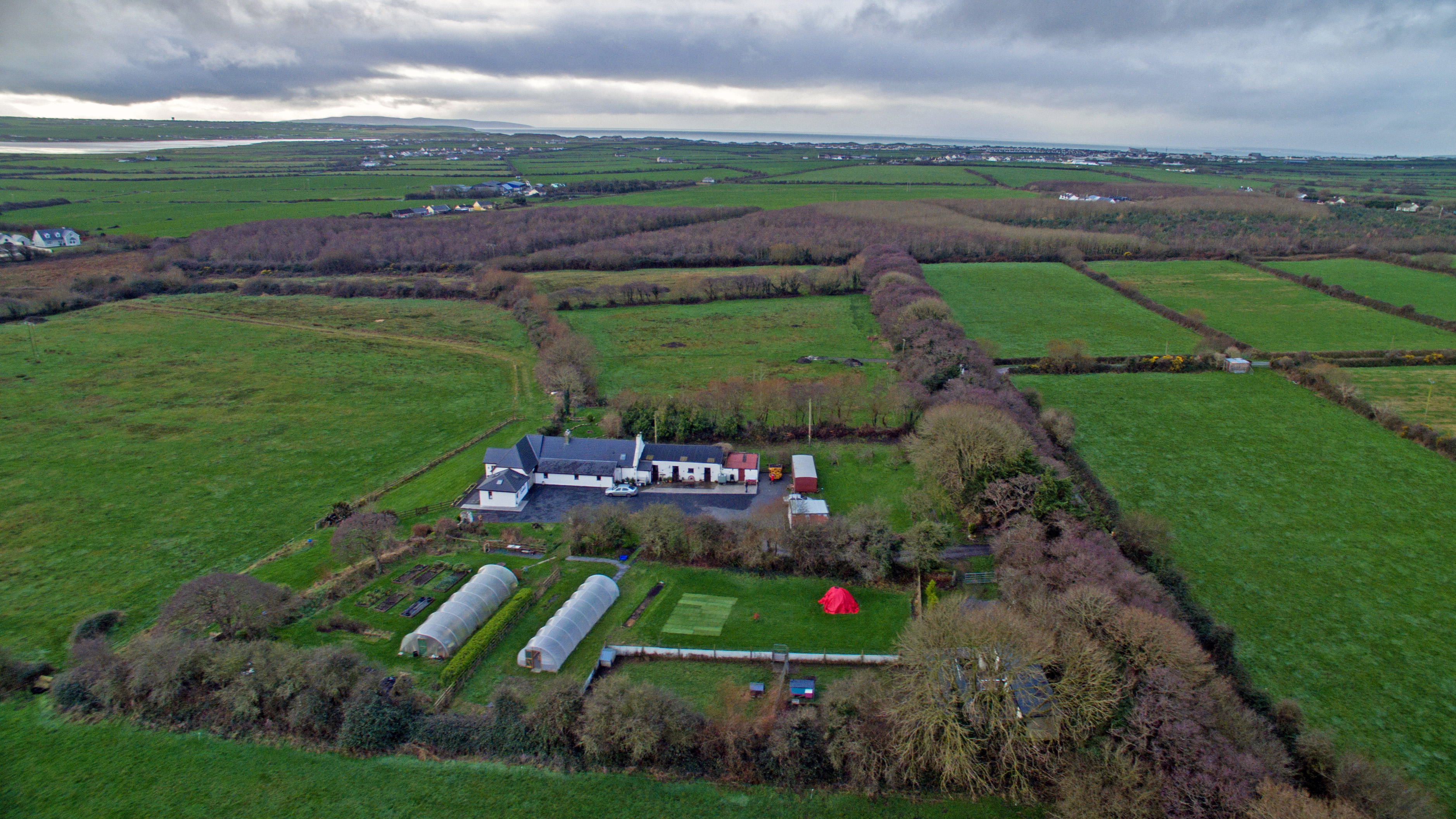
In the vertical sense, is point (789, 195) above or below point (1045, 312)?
above

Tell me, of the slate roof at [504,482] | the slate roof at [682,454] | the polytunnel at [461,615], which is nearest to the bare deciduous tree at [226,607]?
the polytunnel at [461,615]

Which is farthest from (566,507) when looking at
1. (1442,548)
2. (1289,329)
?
(1289,329)

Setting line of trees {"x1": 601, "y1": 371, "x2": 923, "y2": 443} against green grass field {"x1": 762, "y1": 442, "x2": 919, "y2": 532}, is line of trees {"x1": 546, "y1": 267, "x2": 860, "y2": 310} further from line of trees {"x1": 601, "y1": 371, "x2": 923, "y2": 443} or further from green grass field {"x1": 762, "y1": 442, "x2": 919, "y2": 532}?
green grass field {"x1": 762, "y1": 442, "x2": 919, "y2": 532}

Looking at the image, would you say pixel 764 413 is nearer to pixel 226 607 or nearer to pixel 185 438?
pixel 226 607

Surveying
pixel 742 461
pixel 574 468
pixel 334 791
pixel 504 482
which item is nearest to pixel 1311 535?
pixel 742 461

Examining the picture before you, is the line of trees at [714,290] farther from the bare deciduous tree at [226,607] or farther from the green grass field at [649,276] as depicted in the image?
the bare deciduous tree at [226,607]

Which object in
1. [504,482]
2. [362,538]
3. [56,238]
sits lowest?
[504,482]
